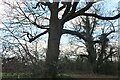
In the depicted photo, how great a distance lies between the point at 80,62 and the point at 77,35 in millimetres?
284

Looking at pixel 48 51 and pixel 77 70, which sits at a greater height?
pixel 48 51

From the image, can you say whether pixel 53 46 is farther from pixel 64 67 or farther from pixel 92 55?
pixel 92 55

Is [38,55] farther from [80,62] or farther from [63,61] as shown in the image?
[80,62]

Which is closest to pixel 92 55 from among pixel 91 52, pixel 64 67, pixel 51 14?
pixel 91 52

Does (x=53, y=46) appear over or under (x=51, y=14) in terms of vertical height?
under

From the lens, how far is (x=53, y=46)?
263 centimetres

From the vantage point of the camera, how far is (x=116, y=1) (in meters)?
2.72

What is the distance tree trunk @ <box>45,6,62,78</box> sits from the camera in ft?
8.48

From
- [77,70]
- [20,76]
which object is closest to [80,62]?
[77,70]

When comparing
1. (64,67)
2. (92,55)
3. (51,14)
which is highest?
(51,14)

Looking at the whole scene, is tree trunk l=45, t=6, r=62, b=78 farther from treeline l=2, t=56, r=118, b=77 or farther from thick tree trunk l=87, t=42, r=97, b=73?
thick tree trunk l=87, t=42, r=97, b=73

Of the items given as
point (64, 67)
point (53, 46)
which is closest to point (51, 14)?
point (53, 46)

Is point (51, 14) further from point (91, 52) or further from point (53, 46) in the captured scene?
point (91, 52)

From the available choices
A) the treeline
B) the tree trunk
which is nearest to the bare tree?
the tree trunk
